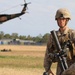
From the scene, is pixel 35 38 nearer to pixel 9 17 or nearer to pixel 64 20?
pixel 9 17

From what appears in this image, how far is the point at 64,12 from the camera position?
6078mm

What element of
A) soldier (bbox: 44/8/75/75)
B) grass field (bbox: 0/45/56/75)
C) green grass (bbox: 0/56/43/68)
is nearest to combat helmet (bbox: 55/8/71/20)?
soldier (bbox: 44/8/75/75)

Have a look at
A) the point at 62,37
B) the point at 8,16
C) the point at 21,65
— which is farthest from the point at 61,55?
the point at 21,65

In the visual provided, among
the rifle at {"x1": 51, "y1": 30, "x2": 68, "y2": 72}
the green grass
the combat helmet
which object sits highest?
the combat helmet

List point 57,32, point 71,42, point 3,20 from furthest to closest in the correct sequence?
point 3,20, point 57,32, point 71,42

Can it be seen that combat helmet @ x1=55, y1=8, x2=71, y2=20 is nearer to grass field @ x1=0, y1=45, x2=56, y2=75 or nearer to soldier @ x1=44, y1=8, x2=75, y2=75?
soldier @ x1=44, y1=8, x2=75, y2=75

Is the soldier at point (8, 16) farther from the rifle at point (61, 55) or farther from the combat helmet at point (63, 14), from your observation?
the rifle at point (61, 55)

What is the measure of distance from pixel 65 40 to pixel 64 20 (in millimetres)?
293

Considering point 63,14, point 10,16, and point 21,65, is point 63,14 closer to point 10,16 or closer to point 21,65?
point 10,16

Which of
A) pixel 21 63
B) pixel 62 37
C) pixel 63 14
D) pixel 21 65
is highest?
pixel 63 14

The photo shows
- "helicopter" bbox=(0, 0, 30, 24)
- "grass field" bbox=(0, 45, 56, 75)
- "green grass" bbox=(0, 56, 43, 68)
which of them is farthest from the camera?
"green grass" bbox=(0, 56, 43, 68)

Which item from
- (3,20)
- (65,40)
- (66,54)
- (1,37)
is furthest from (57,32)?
(1,37)

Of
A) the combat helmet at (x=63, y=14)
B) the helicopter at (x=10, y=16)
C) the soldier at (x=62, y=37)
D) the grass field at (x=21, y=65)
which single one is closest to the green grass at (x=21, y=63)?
the grass field at (x=21, y=65)

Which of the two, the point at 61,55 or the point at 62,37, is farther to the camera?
the point at 62,37
